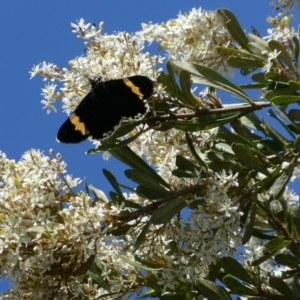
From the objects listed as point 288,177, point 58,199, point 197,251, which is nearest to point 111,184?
point 58,199

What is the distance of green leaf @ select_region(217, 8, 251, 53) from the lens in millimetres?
3059

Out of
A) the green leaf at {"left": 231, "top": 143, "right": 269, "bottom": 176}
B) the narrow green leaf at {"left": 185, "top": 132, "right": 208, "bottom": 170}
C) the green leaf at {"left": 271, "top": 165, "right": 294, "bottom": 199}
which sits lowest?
the green leaf at {"left": 271, "top": 165, "right": 294, "bottom": 199}

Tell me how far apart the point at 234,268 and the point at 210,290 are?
235 mm

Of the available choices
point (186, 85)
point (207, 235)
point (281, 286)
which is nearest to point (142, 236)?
point (207, 235)

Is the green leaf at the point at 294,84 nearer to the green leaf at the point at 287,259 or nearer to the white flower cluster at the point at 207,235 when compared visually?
the white flower cluster at the point at 207,235

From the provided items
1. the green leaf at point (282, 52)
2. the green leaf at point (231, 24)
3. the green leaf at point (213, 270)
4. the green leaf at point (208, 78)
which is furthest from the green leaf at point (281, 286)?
the green leaf at point (231, 24)

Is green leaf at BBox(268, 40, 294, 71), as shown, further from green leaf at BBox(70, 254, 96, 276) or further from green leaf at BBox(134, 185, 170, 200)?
green leaf at BBox(70, 254, 96, 276)

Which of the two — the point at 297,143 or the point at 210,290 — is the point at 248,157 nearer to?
the point at 297,143

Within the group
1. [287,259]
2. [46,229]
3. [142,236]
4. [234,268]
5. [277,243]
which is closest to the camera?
[46,229]

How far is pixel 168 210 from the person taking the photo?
2826mm

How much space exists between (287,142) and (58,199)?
0.99m

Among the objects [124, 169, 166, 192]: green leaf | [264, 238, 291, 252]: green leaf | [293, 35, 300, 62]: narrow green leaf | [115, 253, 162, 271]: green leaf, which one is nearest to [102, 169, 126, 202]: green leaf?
[124, 169, 166, 192]: green leaf

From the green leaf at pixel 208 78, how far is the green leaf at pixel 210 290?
0.75 metres

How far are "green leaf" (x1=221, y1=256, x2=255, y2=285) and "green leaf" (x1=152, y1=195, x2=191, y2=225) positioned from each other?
376 mm
